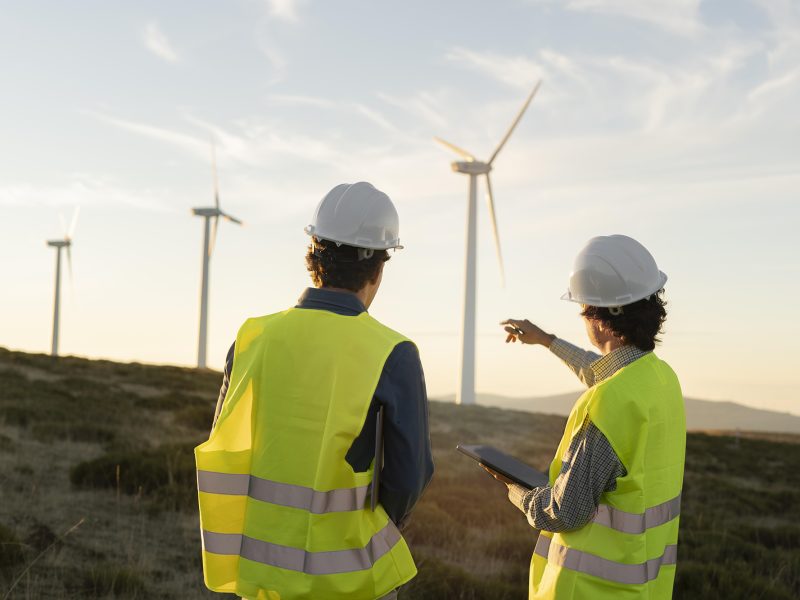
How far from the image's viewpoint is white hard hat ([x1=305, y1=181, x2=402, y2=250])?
109 inches

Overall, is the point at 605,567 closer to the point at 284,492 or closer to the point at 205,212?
the point at 284,492

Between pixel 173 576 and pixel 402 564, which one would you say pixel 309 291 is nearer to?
pixel 402 564

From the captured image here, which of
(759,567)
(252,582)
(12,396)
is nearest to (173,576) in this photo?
(252,582)

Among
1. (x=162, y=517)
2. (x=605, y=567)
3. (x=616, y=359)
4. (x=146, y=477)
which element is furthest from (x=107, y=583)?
(x=616, y=359)

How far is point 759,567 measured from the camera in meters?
9.55

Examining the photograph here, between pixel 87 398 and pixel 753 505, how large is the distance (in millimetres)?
14032

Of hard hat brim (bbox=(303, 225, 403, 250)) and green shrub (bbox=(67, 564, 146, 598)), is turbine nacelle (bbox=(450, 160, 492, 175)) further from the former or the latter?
hard hat brim (bbox=(303, 225, 403, 250))

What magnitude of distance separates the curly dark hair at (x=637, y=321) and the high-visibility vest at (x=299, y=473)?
0.88 m

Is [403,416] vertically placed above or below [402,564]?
above

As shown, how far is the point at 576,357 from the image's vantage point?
3660mm

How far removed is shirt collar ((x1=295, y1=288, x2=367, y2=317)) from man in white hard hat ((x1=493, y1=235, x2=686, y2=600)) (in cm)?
83

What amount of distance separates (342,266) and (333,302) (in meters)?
0.16

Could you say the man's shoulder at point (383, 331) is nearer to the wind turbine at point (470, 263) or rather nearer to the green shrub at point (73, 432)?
the green shrub at point (73, 432)

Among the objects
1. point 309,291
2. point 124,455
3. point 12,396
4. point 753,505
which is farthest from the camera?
point 12,396
